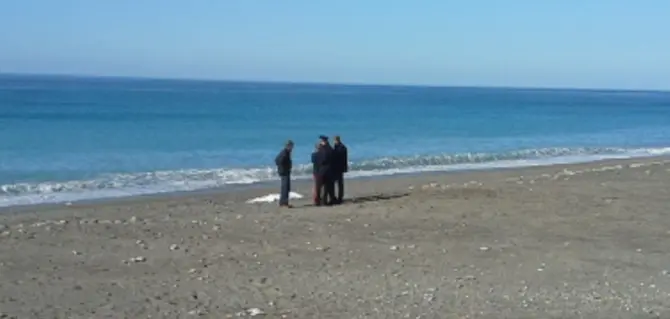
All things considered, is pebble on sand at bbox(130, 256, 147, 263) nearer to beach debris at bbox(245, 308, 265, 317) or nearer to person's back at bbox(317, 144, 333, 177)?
beach debris at bbox(245, 308, 265, 317)

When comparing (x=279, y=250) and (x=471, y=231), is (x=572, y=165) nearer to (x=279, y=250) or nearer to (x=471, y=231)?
(x=471, y=231)

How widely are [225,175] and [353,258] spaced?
17702mm

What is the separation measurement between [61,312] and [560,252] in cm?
685

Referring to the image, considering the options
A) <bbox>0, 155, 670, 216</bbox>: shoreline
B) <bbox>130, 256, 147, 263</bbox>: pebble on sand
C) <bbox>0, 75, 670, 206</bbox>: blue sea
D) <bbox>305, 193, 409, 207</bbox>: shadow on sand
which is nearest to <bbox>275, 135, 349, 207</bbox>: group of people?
<bbox>305, 193, 409, 207</bbox>: shadow on sand

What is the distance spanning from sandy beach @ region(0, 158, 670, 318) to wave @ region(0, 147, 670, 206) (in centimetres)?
384

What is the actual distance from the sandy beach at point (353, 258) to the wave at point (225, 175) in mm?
3843

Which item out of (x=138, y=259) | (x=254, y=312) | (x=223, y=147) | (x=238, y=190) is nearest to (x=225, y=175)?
(x=238, y=190)

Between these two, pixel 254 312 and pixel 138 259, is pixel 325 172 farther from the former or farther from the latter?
pixel 254 312

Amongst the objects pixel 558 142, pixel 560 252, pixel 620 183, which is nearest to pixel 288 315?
pixel 560 252

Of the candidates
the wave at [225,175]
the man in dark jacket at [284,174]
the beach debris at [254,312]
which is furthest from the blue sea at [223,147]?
the beach debris at [254,312]

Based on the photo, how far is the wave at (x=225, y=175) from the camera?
25.2 metres

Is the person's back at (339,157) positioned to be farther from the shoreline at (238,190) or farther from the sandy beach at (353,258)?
the shoreline at (238,190)

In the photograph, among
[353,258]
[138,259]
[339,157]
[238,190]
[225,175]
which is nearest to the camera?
[138,259]

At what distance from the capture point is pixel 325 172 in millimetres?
19750
